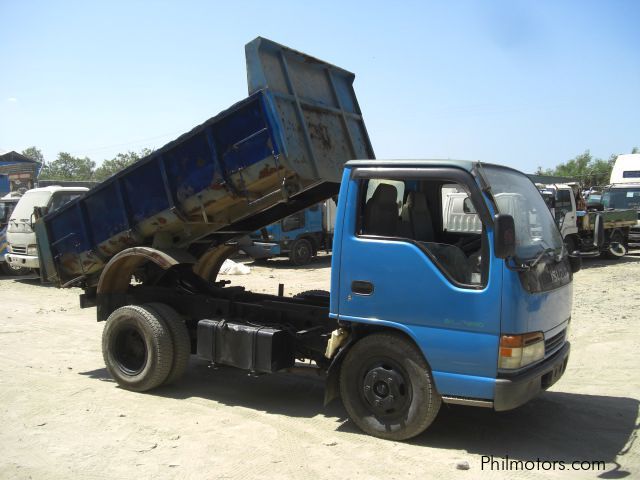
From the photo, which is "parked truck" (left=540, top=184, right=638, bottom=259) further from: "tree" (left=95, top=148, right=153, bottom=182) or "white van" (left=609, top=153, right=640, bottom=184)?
"tree" (left=95, top=148, right=153, bottom=182)

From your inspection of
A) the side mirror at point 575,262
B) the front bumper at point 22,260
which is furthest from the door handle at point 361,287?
the front bumper at point 22,260

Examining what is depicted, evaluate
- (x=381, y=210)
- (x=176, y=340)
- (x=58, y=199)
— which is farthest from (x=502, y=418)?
(x=58, y=199)

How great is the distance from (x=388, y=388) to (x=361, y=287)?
87 cm

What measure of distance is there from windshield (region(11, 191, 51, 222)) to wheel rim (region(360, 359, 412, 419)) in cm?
1195

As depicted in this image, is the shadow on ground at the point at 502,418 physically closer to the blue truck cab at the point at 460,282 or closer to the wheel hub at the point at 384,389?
the wheel hub at the point at 384,389

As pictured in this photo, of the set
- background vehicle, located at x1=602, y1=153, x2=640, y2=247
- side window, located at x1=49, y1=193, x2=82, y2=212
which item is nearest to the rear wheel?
side window, located at x1=49, y1=193, x2=82, y2=212

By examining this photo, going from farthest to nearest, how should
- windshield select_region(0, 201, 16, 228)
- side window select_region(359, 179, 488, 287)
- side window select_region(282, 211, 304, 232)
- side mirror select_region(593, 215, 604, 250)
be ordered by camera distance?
1. side window select_region(282, 211, 304, 232)
2. windshield select_region(0, 201, 16, 228)
3. side mirror select_region(593, 215, 604, 250)
4. side window select_region(359, 179, 488, 287)

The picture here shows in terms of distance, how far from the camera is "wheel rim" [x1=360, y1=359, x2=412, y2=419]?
4.61m

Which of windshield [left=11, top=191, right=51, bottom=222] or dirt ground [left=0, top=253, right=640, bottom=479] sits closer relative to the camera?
dirt ground [left=0, top=253, right=640, bottom=479]

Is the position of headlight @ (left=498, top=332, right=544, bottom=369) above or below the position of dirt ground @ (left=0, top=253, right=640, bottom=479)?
above

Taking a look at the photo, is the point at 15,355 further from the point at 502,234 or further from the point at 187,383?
the point at 502,234

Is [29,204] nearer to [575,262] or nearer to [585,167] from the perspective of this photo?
[575,262]

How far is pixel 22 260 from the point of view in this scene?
1397 centimetres

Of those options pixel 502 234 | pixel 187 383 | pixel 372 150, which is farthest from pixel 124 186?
pixel 502 234
